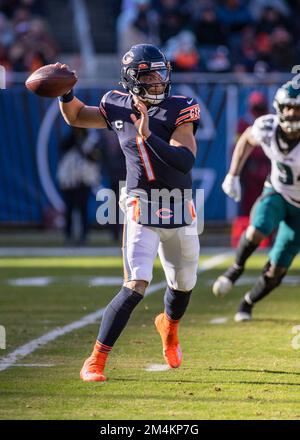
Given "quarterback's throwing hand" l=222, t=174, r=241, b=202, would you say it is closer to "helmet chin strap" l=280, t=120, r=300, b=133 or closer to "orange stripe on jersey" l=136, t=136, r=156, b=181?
"helmet chin strap" l=280, t=120, r=300, b=133

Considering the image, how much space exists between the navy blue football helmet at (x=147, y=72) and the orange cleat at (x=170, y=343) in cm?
133

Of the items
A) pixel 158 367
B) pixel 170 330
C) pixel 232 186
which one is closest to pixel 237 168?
pixel 232 186

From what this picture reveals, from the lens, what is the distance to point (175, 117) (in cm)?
602

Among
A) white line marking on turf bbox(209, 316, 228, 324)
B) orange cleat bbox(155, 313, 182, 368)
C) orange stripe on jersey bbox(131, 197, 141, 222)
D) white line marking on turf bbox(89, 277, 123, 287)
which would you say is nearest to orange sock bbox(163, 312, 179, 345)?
orange cleat bbox(155, 313, 182, 368)

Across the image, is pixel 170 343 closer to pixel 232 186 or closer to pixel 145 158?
pixel 145 158

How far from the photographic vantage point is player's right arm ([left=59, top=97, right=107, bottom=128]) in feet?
20.7

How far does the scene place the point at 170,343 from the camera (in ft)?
20.9

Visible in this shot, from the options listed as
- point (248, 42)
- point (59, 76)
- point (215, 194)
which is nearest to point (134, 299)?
point (59, 76)

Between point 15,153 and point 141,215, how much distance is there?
10254mm

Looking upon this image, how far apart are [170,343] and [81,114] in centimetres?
142

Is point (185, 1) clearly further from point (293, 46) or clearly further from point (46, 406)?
point (46, 406)

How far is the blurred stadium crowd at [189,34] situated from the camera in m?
16.6

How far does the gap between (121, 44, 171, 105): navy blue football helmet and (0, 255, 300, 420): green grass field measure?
154 centimetres

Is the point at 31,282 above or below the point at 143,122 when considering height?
below
